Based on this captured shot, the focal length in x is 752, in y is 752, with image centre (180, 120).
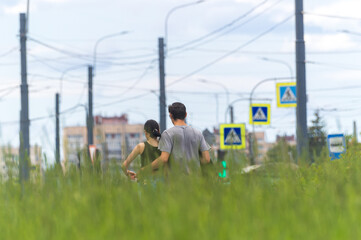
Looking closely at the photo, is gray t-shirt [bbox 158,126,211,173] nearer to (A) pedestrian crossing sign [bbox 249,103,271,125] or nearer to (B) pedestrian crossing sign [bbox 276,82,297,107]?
(B) pedestrian crossing sign [bbox 276,82,297,107]

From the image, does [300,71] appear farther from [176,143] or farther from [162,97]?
[176,143]

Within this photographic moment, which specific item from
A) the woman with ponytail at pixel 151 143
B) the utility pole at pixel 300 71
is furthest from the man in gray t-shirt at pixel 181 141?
the utility pole at pixel 300 71

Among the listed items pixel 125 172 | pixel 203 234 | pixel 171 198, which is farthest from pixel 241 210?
pixel 125 172

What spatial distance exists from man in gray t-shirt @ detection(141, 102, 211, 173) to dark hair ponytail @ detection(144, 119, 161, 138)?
0.87ft

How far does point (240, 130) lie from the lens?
2633cm

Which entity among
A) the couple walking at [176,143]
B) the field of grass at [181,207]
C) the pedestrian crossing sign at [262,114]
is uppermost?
the pedestrian crossing sign at [262,114]

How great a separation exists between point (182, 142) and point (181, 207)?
11.0 ft

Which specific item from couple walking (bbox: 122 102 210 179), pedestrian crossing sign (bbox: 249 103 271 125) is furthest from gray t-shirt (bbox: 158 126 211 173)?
pedestrian crossing sign (bbox: 249 103 271 125)

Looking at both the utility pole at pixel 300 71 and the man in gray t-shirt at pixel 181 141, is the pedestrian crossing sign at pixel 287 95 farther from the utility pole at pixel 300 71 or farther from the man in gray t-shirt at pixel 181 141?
the man in gray t-shirt at pixel 181 141

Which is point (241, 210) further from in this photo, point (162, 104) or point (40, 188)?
point (162, 104)

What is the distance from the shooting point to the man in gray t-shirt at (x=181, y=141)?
7410mm

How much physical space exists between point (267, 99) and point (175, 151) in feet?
126

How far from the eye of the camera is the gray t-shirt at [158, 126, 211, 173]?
7414 millimetres

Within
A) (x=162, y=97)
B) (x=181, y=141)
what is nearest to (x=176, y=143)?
(x=181, y=141)
